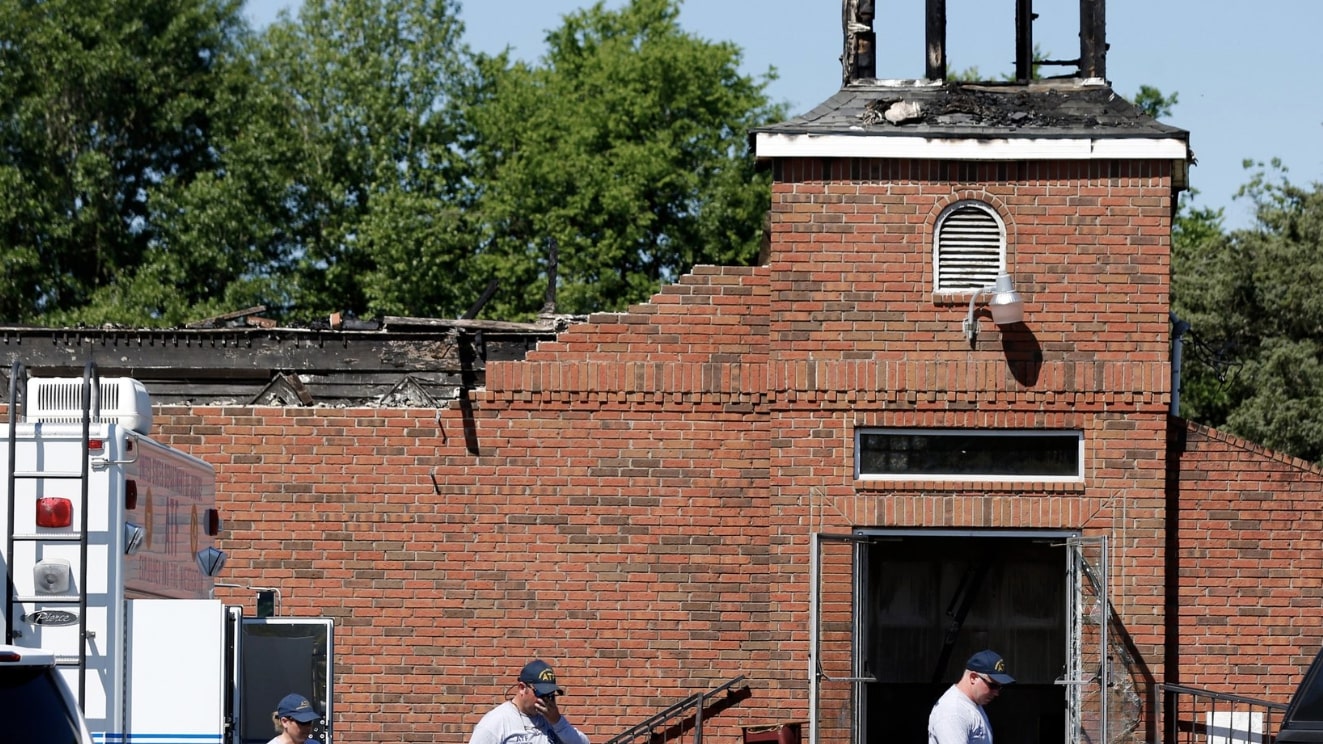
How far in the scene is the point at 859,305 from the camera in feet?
52.5

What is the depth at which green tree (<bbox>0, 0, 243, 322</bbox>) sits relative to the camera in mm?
41094

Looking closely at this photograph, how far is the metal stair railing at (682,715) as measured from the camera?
15.8 meters

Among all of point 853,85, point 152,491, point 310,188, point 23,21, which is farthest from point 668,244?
point 152,491

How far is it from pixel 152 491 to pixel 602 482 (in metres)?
5.50

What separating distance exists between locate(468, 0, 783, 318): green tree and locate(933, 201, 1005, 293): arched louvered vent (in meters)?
23.9

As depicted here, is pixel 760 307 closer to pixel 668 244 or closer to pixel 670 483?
pixel 670 483

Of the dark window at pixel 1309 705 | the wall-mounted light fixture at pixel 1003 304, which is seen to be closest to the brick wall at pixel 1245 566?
the wall-mounted light fixture at pixel 1003 304

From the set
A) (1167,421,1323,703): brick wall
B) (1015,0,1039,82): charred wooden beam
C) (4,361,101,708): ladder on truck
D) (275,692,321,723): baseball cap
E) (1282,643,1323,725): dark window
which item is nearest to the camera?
(275,692,321,723): baseball cap

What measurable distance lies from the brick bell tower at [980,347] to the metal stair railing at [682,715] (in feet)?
3.13

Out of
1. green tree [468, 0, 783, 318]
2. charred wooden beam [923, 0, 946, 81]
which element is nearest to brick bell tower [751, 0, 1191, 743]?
charred wooden beam [923, 0, 946, 81]

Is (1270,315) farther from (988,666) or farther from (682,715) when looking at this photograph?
(988,666)

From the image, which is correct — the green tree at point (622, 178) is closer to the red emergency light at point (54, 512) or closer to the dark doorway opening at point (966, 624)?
the dark doorway opening at point (966, 624)

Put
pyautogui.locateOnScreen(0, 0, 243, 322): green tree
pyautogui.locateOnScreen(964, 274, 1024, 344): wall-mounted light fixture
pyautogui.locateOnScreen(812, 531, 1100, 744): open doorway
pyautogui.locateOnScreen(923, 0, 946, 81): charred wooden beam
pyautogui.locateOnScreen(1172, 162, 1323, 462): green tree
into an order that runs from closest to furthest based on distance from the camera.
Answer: pyautogui.locateOnScreen(964, 274, 1024, 344): wall-mounted light fixture < pyautogui.locateOnScreen(923, 0, 946, 81): charred wooden beam < pyautogui.locateOnScreen(812, 531, 1100, 744): open doorway < pyautogui.locateOnScreen(1172, 162, 1323, 462): green tree < pyautogui.locateOnScreen(0, 0, 243, 322): green tree

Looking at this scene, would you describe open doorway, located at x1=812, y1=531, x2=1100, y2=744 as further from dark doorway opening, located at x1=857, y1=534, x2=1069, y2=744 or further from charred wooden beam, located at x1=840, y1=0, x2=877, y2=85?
charred wooden beam, located at x1=840, y1=0, x2=877, y2=85
